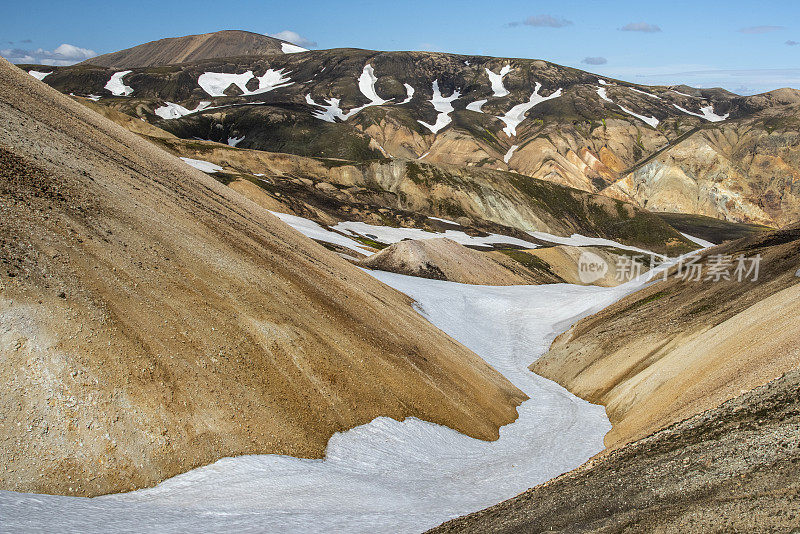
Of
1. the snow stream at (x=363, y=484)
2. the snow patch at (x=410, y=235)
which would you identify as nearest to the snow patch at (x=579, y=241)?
the snow patch at (x=410, y=235)

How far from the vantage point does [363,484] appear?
1886 centimetres

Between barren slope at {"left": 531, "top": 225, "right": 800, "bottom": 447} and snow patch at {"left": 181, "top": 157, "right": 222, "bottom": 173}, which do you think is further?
snow patch at {"left": 181, "top": 157, "right": 222, "bottom": 173}

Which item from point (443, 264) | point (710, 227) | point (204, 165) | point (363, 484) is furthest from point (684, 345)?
point (710, 227)

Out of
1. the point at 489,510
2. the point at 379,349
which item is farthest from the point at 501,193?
the point at 489,510

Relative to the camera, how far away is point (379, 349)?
1108 inches

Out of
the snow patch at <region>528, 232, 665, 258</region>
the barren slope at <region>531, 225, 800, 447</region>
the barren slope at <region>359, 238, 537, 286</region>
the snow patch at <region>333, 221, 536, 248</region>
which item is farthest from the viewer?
the snow patch at <region>528, 232, 665, 258</region>

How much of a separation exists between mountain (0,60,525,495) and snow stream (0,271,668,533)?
75 centimetres

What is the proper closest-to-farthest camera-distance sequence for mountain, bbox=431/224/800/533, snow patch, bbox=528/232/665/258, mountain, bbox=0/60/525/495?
mountain, bbox=431/224/800/533 → mountain, bbox=0/60/525/495 → snow patch, bbox=528/232/665/258

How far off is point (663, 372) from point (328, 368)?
672 inches

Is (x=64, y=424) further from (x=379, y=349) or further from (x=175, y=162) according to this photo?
(x=175, y=162)

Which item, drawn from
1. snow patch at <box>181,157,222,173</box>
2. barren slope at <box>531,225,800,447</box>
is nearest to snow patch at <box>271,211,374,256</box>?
snow patch at <box>181,157,222,173</box>

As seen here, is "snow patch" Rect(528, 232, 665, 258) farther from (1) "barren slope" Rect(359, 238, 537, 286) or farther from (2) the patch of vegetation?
(1) "barren slope" Rect(359, 238, 537, 286)

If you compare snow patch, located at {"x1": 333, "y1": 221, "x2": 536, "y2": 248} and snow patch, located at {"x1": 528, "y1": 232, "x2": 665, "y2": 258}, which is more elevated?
snow patch, located at {"x1": 333, "y1": 221, "x2": 536, "y2": 248}

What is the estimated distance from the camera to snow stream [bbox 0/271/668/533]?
13719 millimetres
